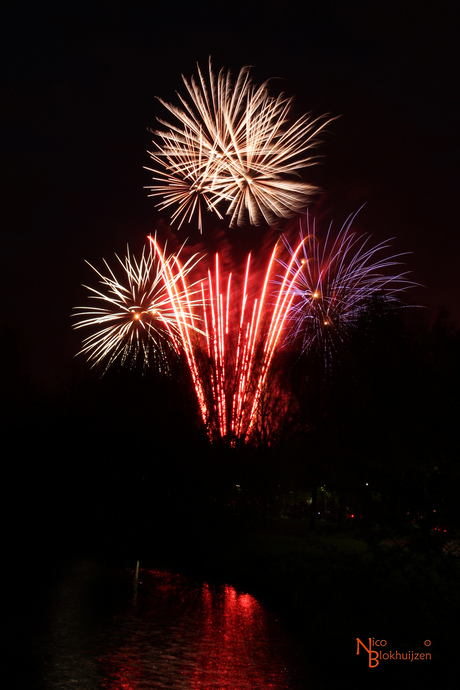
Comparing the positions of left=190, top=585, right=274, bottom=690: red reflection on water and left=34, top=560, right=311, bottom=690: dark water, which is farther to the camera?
left=190, top=585, right=274, bottom=690: red reflection on water

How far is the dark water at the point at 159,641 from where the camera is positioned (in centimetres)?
842

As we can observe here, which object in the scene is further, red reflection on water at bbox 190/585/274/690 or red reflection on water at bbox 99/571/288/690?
red reflection on water at bbox 190/585/274/690

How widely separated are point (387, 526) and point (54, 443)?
2112 cm

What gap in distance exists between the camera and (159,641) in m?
10.5

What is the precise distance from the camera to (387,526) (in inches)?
308

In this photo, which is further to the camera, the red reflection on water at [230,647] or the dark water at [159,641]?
the red reflection on water at [230,647]

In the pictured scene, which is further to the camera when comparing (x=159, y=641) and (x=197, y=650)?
(x=159, y=641)

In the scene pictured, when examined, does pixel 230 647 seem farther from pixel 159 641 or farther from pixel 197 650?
pixel 159 641

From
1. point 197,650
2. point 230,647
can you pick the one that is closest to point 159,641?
point 197,650

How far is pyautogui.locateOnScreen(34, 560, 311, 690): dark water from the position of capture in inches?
332

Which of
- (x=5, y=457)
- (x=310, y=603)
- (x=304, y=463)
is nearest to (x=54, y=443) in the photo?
(x=5, y=457)

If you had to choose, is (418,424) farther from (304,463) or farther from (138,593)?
(304,463)

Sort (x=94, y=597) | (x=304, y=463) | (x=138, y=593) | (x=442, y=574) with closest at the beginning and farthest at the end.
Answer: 1. (x=442, y=574)
2. (x=94, y=597)
3. (x=138, y=593)
4. (x=304, y=463)

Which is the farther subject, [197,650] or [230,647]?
[230,647]
